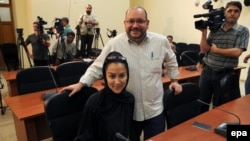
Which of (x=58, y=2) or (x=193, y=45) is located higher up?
(x=58, y=2)

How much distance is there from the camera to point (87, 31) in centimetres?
607

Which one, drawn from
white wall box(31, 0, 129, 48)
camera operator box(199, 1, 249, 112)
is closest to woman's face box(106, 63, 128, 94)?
camera operator box(199, 1, 249, 112)

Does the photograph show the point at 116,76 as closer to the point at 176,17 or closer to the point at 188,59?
the point at 188,59

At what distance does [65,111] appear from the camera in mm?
1630

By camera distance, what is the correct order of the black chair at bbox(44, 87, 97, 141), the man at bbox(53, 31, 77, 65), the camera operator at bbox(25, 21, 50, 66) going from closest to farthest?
the black chair at bbox(44, 87, 97, 141)
the camera operator at bbox(25, 21, 50, 66)
the man at bbox(53, 31, 77, 65)

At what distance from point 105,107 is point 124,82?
0.68 feet

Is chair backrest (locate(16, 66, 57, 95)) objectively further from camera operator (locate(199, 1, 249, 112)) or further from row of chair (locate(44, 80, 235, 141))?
camera operator (locate(199, 1, 249, 112))

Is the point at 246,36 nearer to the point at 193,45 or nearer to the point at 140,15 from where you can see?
the point at 140,15

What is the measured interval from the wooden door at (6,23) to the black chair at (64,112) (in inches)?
222

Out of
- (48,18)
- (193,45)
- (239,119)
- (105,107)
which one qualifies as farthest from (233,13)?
(48,18)

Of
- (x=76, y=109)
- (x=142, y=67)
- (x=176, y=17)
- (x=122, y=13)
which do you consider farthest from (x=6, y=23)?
Answer: (x=142, y=67)

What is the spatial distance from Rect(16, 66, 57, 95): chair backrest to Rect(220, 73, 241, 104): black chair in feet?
5.91

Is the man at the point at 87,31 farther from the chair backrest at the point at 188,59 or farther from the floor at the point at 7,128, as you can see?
the floor at the point at 7,128

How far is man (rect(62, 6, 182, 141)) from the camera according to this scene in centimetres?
158
